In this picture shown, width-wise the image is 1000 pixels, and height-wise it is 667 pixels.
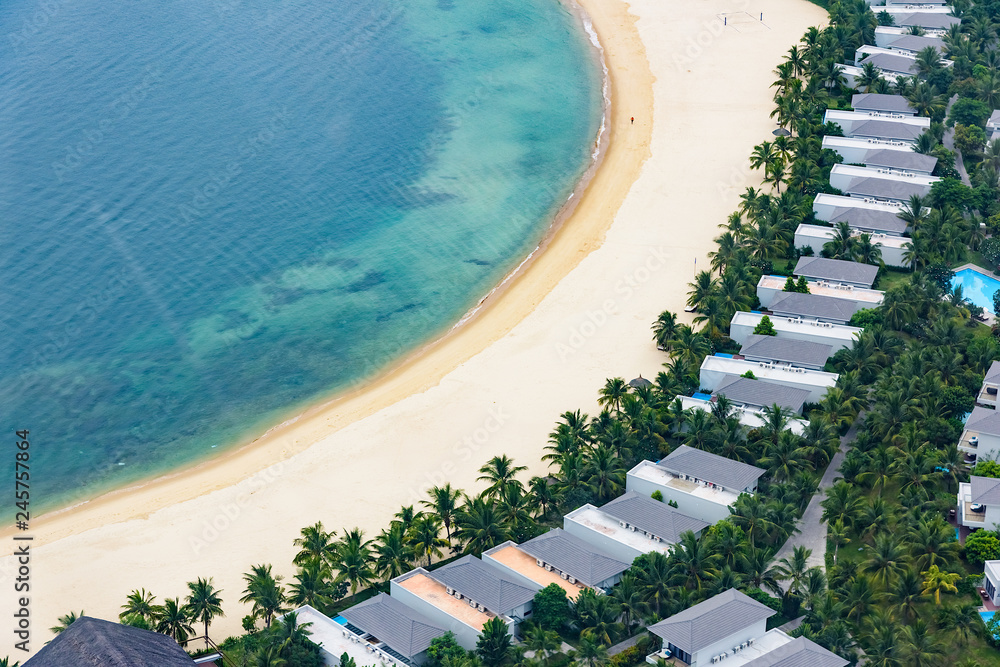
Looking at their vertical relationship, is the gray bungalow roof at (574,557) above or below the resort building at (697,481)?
below

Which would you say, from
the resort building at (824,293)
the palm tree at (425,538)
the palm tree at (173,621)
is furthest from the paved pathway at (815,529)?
the palm tree at (173,621)

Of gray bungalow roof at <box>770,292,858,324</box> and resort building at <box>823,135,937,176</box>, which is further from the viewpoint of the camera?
resort building at <box>823,135,937,176</box>

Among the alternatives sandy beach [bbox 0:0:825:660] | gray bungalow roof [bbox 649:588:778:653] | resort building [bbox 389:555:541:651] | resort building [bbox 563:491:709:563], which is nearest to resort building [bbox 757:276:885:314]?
sandy beach [bbox 0:0:825:660]

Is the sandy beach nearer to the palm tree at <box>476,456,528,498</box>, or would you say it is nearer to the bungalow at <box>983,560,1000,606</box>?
the palm tree at <box>476,456,528,498</box>

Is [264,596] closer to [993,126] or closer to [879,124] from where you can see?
[879,124]

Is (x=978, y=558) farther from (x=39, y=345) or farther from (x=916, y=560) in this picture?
(x=39, y=345)

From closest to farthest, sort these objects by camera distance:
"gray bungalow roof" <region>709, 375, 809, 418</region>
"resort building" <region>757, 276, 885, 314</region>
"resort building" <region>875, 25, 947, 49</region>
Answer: "gray bungalow roof" <region>709, 375, 809, 418</region> < "resort building" <region>757, 276, 885, 314</region> < "resort building" <region>875, 25, 947, 49</region>

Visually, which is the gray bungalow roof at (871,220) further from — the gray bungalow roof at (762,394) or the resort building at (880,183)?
the gray bungalow roof at (762,394)

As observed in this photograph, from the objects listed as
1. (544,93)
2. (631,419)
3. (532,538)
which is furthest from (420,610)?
(544,93)
